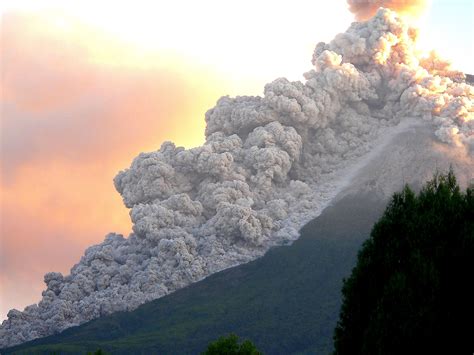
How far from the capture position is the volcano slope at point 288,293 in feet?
339


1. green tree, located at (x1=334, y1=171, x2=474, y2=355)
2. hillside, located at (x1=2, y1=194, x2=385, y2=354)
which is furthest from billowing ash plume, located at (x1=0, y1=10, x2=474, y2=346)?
green tree, located at (x1=334, y1=171, x2=474, y2=355)

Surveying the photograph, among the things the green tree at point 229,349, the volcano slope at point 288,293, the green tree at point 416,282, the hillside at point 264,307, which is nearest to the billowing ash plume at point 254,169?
the volcano slope at point 288,293

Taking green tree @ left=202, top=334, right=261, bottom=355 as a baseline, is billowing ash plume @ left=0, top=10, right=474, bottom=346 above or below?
above

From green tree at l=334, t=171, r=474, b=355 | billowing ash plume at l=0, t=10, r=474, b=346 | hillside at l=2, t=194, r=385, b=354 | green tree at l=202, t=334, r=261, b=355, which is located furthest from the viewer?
billowing ash plume at l=0, t=10, r=474, b=346

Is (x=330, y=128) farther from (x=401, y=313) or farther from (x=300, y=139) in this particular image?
(x=401, y=313)

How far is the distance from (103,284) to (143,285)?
4.39 meters

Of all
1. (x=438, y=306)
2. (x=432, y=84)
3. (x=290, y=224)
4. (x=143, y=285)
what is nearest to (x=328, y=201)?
(x=290, y=224)

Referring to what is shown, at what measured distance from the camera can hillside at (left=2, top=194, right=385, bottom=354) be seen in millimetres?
102750

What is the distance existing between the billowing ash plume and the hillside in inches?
77.7

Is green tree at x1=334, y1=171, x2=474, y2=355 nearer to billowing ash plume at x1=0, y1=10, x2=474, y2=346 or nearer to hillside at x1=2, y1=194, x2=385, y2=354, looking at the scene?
hillside at x1=2, y1=194, x2=385, y2=354

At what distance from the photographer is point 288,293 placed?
11431 cm

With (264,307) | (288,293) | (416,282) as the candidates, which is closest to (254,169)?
(288,293)

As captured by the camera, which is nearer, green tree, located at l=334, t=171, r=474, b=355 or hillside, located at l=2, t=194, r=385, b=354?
green tree, located at l=334, t=171, r=474, b=355

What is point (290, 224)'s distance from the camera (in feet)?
407
